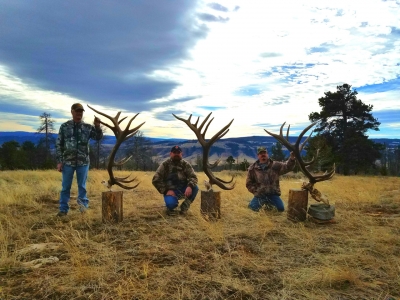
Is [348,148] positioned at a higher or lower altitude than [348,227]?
higher

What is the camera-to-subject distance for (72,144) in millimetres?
5984

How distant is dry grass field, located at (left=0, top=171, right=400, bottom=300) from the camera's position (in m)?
3.01

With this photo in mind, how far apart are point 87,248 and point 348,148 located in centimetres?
2320

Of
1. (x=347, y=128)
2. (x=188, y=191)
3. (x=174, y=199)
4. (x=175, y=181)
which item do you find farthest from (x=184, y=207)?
(x=347, y=128)

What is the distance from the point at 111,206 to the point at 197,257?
89.0 inches

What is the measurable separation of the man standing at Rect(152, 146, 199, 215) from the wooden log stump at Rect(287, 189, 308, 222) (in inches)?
74.2

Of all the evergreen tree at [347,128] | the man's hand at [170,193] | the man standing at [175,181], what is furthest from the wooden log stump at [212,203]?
the evergreen tree at [347,128]

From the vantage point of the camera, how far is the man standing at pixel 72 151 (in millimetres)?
5926

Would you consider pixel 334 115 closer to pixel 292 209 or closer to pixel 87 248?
pixel 292 209

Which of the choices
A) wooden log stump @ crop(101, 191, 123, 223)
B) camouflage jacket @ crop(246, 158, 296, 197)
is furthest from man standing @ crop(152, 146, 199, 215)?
camouflage jacket @ crop(246, 158, 296, 197)

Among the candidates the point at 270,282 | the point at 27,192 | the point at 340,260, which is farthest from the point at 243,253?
the point at 27,192

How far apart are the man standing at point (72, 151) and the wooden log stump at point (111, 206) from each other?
0.86 m

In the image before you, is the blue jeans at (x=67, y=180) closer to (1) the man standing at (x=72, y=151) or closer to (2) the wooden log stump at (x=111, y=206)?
(1) the man standing at (x=72, y=151)

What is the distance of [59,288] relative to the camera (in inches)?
119
